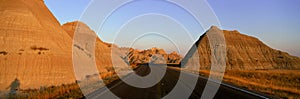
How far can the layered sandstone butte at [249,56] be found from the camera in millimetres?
81000

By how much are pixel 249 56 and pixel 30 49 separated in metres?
75.8

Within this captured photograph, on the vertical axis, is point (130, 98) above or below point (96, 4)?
below

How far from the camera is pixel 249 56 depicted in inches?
3359

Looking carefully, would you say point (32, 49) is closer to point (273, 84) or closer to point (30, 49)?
point (30, 49)

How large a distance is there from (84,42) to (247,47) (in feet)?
196

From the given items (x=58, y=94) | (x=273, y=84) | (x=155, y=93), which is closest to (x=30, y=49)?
(x=58, y=94)

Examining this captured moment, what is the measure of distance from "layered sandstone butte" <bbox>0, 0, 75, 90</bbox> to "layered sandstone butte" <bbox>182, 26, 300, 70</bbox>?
2273 inches

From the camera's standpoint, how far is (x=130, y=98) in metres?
10.4

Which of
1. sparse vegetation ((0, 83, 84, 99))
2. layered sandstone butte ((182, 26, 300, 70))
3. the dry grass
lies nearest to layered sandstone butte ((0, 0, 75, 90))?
sparse vegetation ((0, 83, 84, 99))

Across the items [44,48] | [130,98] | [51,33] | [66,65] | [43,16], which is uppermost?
[43,16]

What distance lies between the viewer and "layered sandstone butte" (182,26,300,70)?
266ft

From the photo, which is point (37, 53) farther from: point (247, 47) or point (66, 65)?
point (247, 47)

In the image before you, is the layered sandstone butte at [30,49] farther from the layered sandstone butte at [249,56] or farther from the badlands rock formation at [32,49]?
the layered sandstone butte at [249,56]

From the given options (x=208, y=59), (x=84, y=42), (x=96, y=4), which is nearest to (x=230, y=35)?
(x=208, y=59)
